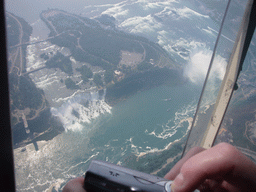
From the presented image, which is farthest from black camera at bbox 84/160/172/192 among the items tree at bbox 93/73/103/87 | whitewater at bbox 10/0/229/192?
tree at bbox 93/73/103/87

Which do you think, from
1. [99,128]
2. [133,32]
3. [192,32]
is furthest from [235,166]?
[192,32]

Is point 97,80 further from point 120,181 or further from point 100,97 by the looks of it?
point 120,181

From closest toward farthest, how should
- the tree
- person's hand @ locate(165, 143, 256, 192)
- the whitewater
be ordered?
person's hand @ locate(165, 143, 256, 192) < the whitewater < the tree

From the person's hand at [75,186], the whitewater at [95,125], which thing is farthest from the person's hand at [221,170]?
the whitewater at [95,125]

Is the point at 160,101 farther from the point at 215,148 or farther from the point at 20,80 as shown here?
the point at 215,148

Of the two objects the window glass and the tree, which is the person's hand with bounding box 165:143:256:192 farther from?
the tree

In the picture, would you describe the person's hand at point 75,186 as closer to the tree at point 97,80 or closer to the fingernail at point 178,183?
the fingernail at point 178,183

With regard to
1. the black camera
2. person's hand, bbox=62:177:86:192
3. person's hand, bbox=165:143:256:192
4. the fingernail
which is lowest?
person's hand, bbox=62:177:86:192

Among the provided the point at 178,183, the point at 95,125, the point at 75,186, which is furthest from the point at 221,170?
the point at 95,125
